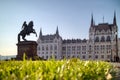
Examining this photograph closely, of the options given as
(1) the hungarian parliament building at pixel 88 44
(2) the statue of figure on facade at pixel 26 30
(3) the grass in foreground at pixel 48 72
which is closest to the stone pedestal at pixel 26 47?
Answer: (2) the statue of figure on facade at pixel 26 30

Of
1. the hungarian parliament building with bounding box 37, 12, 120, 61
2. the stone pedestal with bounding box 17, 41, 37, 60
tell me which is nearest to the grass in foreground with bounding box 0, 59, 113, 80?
the stone pedestal with bounding box 17, 41, 37, 60

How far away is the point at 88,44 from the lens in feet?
342

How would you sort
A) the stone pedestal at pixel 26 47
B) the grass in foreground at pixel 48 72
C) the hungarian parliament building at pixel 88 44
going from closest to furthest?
1. the grass in foreground at pixel 48 72
2. the stone pedestal at pixel 26 47
3. the hungarian parliament building at pixel 88 44

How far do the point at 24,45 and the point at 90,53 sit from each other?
8120 centimetres

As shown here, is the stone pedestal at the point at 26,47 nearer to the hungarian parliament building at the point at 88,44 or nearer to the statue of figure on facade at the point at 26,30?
the statue of figure on facade at the point at 26,30

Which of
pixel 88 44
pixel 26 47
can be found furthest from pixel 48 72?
pixel 88 44

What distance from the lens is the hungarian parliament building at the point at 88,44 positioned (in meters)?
103

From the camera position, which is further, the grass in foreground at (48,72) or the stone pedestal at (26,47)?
the stone pedestal at (26,47)

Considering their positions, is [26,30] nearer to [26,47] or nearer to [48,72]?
[26,47]

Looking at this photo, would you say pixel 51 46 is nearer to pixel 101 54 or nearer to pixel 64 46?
pixel 64 46

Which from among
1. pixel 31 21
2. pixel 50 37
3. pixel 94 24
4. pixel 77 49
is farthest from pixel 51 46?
pixel 31 21

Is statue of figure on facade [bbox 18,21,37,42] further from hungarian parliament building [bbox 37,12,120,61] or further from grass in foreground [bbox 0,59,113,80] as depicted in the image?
hungarian parliament building [bbox 37,12,120,61]

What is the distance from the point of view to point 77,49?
10588 cm

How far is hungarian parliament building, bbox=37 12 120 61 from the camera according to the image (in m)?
103
